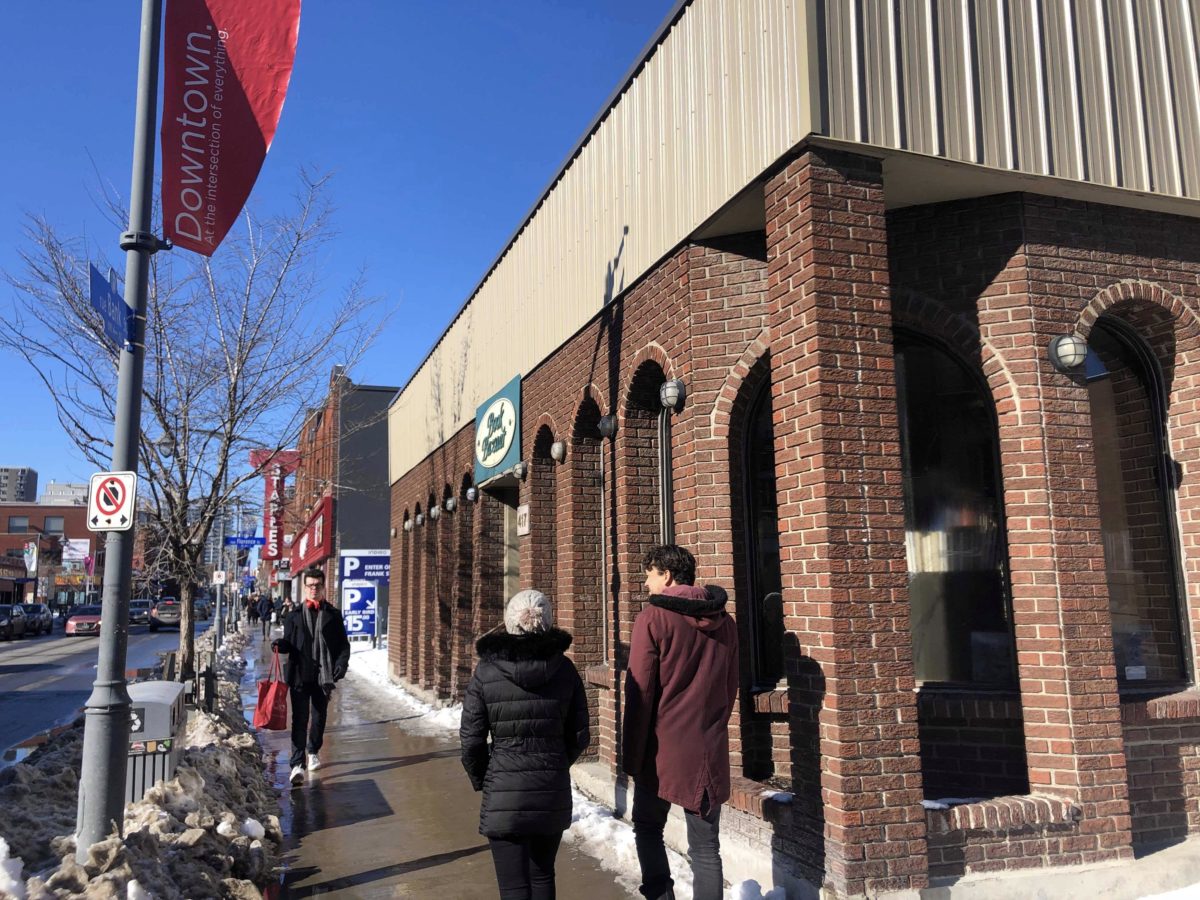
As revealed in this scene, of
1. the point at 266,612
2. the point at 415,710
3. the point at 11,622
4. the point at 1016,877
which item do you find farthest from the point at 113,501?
the point at 11,622

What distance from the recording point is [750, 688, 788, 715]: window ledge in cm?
576

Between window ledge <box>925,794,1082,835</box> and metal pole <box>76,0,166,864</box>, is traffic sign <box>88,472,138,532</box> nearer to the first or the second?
metal pole <box>76,0,166,864</box>

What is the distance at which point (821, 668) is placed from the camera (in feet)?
15.8

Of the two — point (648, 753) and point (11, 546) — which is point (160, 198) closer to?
point (648, 753)

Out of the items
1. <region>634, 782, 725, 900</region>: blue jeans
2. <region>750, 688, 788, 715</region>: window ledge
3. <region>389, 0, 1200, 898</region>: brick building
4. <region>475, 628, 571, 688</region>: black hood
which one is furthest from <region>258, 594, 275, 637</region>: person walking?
<region>475, 628, 571, 688</region>: black hood

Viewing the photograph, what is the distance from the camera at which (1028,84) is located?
18.5 feet

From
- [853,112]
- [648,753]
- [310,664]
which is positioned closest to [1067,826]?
[648,753]

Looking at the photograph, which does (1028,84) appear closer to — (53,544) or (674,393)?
(674,393)

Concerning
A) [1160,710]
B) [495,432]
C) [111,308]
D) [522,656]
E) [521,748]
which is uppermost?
[495,432]

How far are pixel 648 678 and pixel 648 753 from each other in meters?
0.39

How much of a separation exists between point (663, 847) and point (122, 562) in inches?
140

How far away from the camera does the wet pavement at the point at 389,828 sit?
5.57 m

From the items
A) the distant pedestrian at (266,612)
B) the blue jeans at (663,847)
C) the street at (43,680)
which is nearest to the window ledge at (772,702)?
the blue jeans at (663,847)

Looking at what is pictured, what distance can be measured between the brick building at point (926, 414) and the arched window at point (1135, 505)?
0.8 inches
